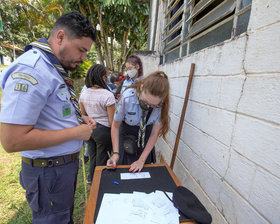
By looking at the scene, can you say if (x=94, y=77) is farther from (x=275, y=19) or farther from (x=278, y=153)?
(x=278, y=153)

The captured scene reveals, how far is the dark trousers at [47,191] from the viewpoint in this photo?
3.51 feet

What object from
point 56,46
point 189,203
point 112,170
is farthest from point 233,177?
point 56,46

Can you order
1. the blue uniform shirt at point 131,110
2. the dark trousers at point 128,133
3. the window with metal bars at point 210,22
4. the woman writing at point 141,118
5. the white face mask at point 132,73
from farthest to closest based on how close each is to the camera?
the white face mask at point 132,73
the dark trousers at point 128,133
the blue uniform shirt at point 131,110
the woman writing at point 141,118
the window with metal bars at point 210,22

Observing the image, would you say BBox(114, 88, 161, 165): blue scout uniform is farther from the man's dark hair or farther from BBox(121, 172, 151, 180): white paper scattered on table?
the man's dark hair

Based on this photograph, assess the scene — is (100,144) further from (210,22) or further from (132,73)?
(210,22)

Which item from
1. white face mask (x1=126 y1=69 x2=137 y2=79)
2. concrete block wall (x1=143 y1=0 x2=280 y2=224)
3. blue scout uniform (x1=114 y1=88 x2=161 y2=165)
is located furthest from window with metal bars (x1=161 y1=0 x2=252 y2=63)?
blue scout uniform (x1=114 y1=88 x2=161 y2=165)

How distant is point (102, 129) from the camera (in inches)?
85.6

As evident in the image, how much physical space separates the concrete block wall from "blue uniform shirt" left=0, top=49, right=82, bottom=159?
1139mm

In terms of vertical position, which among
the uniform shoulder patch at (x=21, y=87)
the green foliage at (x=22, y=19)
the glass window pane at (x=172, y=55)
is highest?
the green foliage at (x=22, y=19)

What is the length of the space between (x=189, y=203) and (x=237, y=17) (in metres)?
1.30

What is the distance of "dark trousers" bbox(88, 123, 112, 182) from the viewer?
7.14 ft

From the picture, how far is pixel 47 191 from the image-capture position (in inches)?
42.6

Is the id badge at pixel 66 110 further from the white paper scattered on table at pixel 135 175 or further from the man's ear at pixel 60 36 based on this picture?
the white paper scattered on table at pixel 135 175

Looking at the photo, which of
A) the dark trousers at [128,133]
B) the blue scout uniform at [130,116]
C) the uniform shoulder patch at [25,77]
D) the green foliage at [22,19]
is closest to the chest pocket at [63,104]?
the uniform shoulder patch at [25,77]
